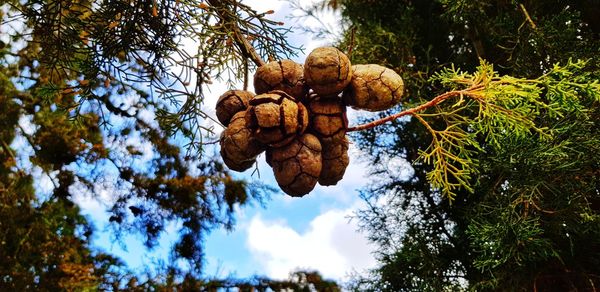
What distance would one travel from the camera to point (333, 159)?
1004 mm

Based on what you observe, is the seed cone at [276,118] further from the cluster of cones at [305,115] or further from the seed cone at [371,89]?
the seed cone at [371,89]

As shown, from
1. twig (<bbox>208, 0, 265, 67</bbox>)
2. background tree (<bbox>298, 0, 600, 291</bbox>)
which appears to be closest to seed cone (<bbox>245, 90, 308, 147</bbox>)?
twig (<bbox>208, 0, 265, 67</bbox>)

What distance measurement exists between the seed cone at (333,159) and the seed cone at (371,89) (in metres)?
0.08

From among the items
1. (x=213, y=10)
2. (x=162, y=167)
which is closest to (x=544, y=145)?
(x=213, y=10)

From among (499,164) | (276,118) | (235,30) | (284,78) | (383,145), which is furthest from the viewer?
(383,145)

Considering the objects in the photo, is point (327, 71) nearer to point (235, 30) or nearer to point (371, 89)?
point (371, 89)

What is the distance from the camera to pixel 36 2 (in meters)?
1.76

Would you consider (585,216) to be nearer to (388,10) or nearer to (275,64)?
(275,64)

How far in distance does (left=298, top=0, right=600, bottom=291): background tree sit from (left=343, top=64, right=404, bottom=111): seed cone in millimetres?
247

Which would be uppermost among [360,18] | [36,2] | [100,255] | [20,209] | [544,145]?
[360,18]

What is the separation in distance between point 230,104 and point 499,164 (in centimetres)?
162

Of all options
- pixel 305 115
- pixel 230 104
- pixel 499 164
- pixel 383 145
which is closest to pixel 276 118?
pixel 305 115

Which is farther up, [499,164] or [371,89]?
[499,164]

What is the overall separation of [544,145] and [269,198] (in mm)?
2145
